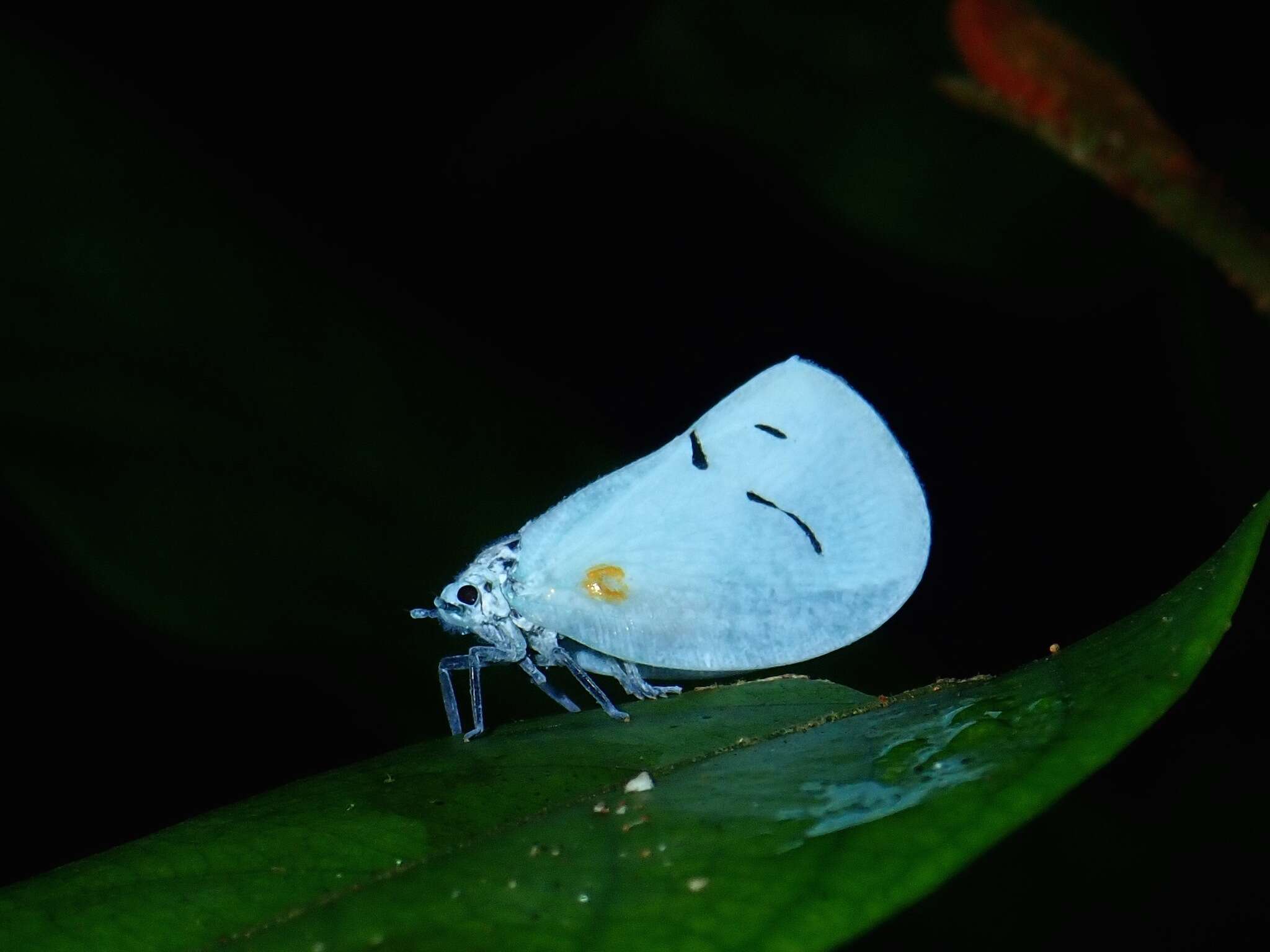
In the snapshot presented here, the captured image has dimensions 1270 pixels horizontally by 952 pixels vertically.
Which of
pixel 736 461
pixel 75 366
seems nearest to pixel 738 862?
pixel 736 461

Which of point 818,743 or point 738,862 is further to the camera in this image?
point 818,743

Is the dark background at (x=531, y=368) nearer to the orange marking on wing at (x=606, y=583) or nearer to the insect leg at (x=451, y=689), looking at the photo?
the insect leg at (x=451, y=689)

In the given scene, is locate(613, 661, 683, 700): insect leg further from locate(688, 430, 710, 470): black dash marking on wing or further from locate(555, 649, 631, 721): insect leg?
locate(688, 430, 710, 470): black dash marking on wing

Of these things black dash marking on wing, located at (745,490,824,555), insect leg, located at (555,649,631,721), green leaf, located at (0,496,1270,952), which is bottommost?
green leaf, located at (0,496,1270,952)

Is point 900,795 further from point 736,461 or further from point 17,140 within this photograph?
point 17,140

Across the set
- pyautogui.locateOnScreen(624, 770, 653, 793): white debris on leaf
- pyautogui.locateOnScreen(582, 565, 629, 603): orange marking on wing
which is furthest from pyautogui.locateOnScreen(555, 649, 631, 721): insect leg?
pyautogui.locateOnScreen(624, 770, 653, 793): white debris on leaf

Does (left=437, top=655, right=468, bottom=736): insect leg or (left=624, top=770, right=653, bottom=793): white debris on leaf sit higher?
(left=437, top=655, right=468, bottom=736): insect leg

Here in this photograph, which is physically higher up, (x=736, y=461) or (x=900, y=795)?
(x=736, y=461)

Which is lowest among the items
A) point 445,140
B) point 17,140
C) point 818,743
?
point 818,743
